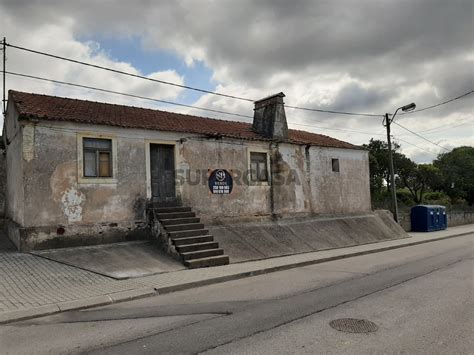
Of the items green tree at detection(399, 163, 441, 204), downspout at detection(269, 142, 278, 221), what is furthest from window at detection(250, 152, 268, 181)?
green tree at detection(399, 163, 441, 204)

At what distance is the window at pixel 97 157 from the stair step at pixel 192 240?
3091 mm

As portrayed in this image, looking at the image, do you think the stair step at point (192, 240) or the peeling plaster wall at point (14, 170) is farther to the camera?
the stair step at point (192, 240)

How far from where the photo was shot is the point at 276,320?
6.05m

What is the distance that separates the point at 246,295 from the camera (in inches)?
315

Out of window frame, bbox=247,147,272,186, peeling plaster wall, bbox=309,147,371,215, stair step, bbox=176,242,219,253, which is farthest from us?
peeling plaster wall, bbox=309,147,371,215

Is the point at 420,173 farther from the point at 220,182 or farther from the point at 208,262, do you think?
the point at 208,262

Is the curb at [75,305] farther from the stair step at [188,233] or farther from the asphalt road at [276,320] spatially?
the stair step at [188,233]

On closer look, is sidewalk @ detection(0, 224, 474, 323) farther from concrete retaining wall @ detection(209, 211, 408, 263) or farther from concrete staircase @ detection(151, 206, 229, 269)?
concrete retaining wall @ detection(209, 211, 408, 263)

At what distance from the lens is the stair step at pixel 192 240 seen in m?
11.9

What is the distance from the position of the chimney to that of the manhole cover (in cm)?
1237

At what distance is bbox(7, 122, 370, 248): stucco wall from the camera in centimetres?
1127

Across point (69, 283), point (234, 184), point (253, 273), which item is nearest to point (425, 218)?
point (234, 184)

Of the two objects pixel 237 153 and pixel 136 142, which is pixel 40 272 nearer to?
pixel 136 142

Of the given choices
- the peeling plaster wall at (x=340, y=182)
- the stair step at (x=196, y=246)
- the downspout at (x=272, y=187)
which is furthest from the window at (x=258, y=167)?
the stair step at (x=196, y=246)
